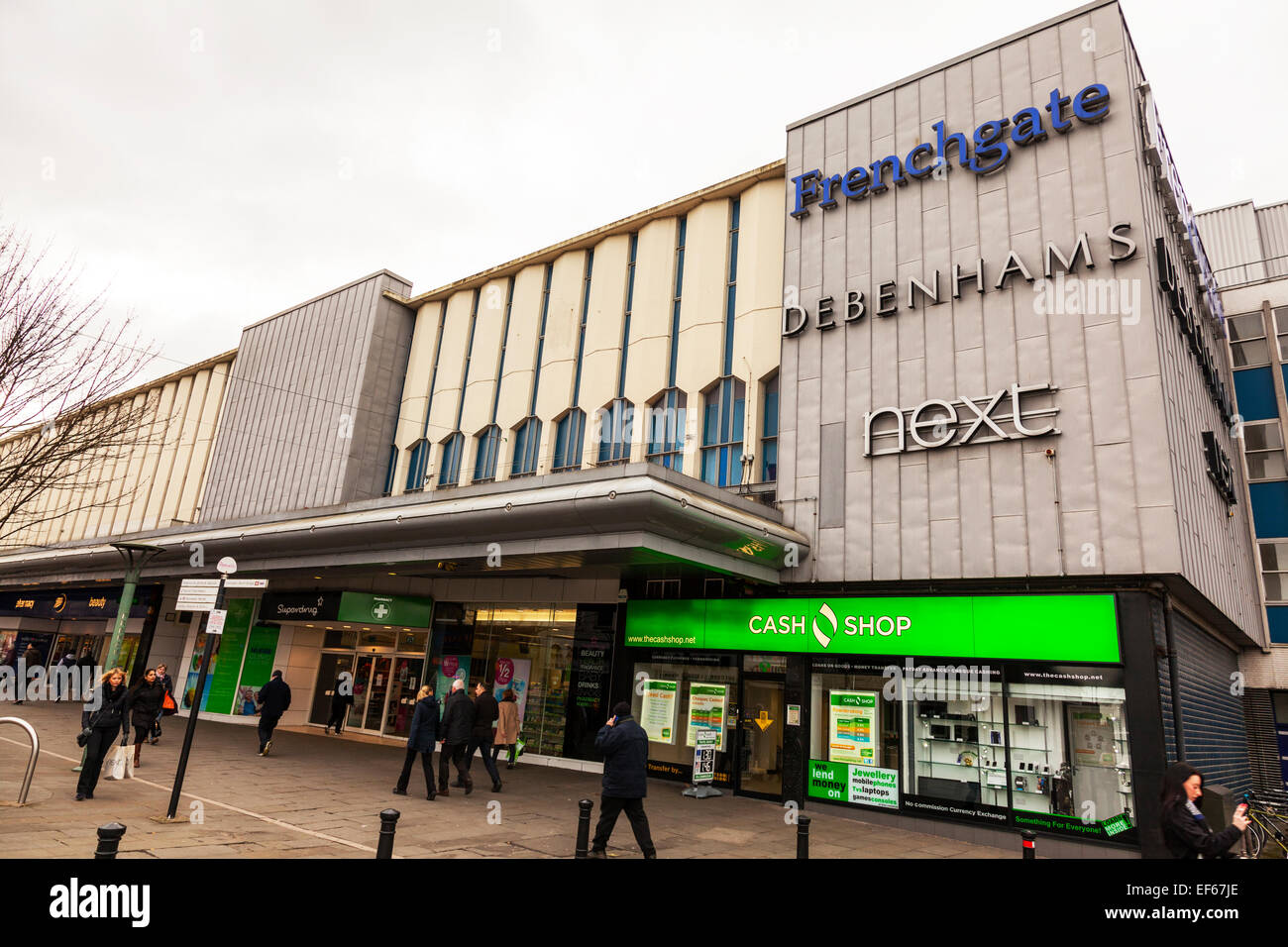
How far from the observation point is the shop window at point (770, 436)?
51.4 feet

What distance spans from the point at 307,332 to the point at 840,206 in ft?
64.8

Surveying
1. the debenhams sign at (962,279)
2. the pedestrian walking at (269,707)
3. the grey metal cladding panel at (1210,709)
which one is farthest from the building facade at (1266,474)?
the pedestrian walking at (269,707)

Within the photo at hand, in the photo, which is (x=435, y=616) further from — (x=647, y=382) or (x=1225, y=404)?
(x=1225, y=404)

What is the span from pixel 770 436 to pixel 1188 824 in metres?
10.9

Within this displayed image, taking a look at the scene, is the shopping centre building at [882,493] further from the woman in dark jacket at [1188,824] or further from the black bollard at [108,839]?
the black bollard at [108,839]

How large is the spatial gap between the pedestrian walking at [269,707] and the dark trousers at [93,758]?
568 centimetres

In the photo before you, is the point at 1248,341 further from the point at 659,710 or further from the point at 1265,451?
the point at 659,710

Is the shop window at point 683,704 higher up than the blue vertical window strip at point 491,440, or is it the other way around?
the blue vertical window strip at point 491,440

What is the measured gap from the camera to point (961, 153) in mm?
14031

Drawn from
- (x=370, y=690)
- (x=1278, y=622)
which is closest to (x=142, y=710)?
(x=370, y=690)

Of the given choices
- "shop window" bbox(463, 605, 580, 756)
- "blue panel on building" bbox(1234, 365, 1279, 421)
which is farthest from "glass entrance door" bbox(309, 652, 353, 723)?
"blue panel on building" bbox(1234, 365, 1279, 421)

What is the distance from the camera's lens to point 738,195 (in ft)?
59.1
